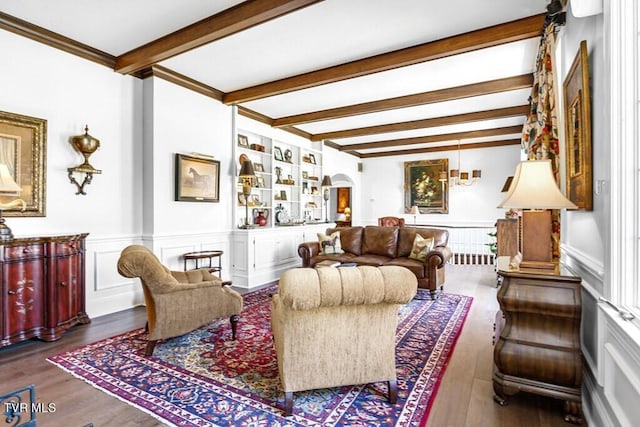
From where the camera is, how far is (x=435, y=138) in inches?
315

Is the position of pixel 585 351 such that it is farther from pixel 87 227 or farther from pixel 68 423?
pixel 87 227

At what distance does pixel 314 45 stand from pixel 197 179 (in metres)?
2.48

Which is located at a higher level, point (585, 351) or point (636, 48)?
point (636, 48)

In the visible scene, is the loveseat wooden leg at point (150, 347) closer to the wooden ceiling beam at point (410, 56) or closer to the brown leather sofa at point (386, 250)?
the brown leather sofa at point (386, 250)

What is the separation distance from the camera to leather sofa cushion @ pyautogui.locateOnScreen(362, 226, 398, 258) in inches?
221

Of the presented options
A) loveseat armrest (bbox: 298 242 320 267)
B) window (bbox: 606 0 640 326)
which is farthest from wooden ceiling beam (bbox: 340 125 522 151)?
window (bbox: 606 0 640 326)

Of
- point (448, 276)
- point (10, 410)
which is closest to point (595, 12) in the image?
point (10, 410)

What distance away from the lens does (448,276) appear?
6.41 meters

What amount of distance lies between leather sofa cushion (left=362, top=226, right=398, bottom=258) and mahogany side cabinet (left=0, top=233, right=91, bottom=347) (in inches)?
158

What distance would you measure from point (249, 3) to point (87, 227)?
299cm

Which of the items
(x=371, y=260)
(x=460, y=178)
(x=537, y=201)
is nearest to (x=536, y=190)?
(x=537, y=201)

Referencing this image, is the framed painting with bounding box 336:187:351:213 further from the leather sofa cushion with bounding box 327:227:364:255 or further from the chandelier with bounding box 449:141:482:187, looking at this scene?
the leather sofa cushion with bounding box 327:227:364:255

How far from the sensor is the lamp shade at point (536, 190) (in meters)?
2.01

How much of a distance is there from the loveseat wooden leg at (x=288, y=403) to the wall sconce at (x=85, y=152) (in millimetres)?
3295
